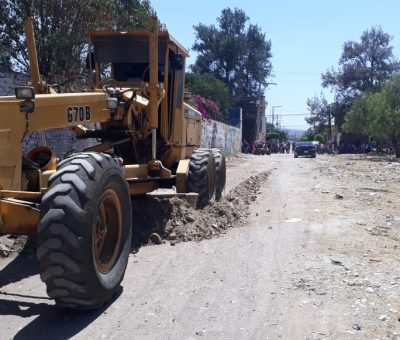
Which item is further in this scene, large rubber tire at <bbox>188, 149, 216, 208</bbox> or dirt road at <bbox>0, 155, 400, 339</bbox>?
large rubber tire at <bbox>188, 149, 216, 208</bbox>

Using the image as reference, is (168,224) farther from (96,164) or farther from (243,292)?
(96,164)

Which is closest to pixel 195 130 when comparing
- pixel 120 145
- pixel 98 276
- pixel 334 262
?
pixel 120 145

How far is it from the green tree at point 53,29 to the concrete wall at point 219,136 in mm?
16427

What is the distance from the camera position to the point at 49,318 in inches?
203

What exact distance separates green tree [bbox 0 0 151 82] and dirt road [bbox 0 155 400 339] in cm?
850

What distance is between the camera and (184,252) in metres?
7.79

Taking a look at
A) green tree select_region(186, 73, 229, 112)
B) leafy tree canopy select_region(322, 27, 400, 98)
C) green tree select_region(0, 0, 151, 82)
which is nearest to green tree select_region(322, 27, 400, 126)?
leafy tree canopy select_region(322, 27, 400, 98)

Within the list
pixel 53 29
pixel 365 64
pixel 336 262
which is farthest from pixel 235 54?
pixel 336 262

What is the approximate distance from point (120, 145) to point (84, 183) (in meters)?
3.91

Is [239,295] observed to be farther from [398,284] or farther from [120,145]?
[120,145]

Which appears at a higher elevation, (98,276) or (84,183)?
(84,183)

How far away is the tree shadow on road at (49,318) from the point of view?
15.8 feet

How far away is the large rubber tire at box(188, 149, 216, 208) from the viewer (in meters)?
9.95

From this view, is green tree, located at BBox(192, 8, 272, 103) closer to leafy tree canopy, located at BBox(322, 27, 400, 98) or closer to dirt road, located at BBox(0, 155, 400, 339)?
leafy tree canopy, located at BBox(322, 27, 400, 98)
